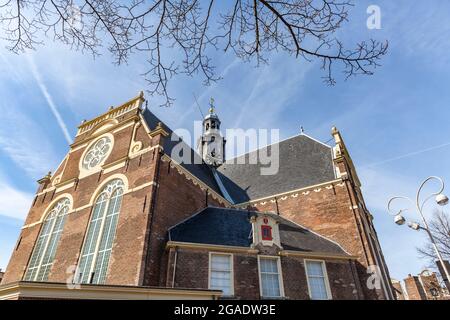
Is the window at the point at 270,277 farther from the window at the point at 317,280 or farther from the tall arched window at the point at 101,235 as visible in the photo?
the tall arched window at the point at 101,235

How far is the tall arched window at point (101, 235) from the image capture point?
43.8 feet

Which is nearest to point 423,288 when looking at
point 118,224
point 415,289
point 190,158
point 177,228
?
point 415,289

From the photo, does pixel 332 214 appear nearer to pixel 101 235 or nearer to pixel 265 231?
pixel 265 231

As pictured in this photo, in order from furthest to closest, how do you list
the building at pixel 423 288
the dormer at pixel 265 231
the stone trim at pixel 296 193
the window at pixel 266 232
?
the building at pixel 423 288, the stone trim at pixel 296 193, the window at pixel 266 232, the dormer at pixel 265 231

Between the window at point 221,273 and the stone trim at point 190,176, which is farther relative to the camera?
the stone trim at point 190,176

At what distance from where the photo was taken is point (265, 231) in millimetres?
13344

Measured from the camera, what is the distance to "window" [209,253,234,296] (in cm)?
1183

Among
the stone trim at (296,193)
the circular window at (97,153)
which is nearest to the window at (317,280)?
the stone trim at (296,193)

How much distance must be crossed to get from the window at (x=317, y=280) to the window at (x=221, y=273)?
345 centimetres

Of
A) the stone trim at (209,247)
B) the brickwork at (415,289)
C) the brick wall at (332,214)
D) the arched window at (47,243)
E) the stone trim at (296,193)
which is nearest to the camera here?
the stone trim at (209,247)

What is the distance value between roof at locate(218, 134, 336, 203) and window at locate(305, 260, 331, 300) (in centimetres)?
580

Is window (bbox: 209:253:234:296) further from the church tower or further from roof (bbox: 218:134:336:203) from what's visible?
the church tower

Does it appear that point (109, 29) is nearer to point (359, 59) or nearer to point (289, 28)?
point (289, 28)

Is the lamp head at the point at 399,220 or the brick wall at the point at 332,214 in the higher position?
the brick wall at the point at 332,214
